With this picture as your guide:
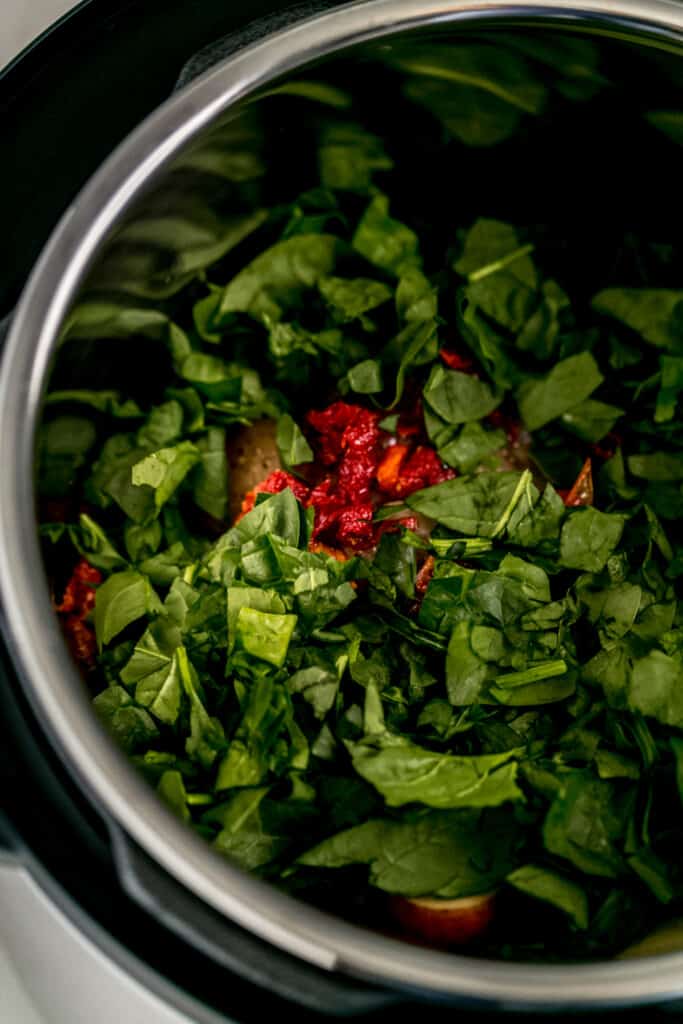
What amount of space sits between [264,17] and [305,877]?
69 centimetres

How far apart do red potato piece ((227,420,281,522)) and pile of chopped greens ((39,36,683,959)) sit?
0.03 meters

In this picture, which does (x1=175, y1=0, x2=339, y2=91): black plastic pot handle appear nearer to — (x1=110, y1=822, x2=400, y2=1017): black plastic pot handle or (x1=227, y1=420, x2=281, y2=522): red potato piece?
(x1=227, y1=420, x2=281, y2=522): red potato piece

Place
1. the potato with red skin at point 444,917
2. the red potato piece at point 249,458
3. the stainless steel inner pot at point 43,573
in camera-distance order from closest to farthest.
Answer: the stainless steel inner pot at point 43,573, the potato with red skin at point 444,917, the red potato piece at point 249,458

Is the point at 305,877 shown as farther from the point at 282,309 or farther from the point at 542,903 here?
the point at 282,309

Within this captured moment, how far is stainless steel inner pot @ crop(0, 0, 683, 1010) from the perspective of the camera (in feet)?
1.92

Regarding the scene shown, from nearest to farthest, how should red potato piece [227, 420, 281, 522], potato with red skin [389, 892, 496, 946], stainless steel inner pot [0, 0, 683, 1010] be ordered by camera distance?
stainless steel inner pot [0, 0, 683, 1010] < potato with red skin [389, 892, 496, 946] < red potato piece [227, 420, 281, 522]

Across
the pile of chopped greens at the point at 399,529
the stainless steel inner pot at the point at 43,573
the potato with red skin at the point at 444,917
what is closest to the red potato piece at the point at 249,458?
the pile of chopped greens at the point at 399,529

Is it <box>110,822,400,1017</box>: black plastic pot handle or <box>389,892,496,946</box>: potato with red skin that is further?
<box>389,892,496,946</box>: potato with red skin

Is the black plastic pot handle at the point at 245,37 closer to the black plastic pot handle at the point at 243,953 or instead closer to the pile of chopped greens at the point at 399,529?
the pile of chopped greens at the point at 399,529

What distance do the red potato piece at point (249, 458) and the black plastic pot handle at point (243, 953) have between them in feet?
1.43

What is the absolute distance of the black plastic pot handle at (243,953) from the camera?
1.99 ft

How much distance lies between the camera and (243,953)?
0.61 metres

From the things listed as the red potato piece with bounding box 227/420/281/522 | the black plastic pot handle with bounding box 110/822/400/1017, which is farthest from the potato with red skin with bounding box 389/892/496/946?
the red potato piece with bounding box 227/420/281/522

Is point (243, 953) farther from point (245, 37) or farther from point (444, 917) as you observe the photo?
point (245, 37)
